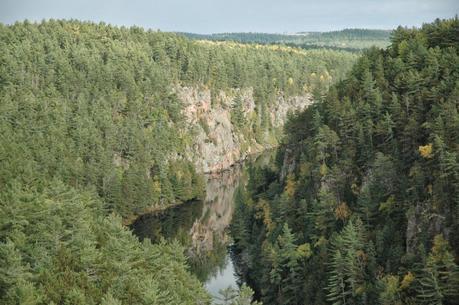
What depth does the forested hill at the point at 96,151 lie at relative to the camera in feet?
169

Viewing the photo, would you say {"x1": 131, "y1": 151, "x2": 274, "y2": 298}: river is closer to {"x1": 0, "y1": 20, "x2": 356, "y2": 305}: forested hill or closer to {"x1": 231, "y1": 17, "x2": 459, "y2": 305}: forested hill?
{"x1": 231, "y1": 17, "x2": 459, "y2": 305}: forested hill

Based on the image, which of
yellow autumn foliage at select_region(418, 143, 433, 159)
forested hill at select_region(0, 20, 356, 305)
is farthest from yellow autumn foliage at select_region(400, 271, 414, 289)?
forested hill at select_region(0, 20, 356, 305)

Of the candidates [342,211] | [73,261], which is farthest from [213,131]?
[73,261]

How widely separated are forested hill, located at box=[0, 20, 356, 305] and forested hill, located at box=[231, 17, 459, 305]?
13.8m

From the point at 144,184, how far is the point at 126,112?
29.1 metres

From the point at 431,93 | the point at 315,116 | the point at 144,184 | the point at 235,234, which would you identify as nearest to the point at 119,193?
the point at 144,184

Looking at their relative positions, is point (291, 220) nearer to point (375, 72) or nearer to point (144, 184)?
point (375, 72)

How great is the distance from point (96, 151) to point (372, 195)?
226 ft

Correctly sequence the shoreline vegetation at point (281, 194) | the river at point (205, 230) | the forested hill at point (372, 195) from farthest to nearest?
the river at point (205, 230) → the forested hill at point (372, 195) → the shoreline vegetation at point (281, 194)

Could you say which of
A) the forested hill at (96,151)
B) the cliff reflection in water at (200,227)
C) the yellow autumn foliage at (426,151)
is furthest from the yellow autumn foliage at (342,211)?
the cliff reflection in water at (200,227)

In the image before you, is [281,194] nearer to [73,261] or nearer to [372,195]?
[372,195]

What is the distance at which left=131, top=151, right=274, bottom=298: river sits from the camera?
89562 millimetres

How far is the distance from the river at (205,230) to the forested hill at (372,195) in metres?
3.82

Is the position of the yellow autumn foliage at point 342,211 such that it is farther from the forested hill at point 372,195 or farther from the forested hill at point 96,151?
the forested hill at point 96,151
